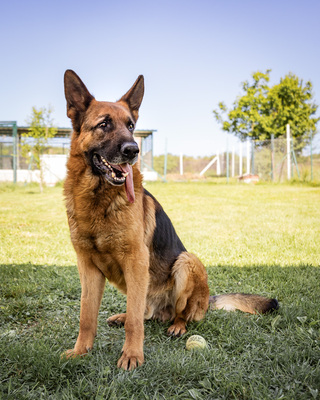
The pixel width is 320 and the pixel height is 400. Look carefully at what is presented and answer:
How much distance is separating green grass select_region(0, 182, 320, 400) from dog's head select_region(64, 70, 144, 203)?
130cm

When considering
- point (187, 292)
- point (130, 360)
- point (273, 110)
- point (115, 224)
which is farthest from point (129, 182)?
point (273, 110)

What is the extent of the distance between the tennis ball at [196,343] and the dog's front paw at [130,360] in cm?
46

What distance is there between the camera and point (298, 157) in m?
22.2

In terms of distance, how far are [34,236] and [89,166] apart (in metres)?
5.60

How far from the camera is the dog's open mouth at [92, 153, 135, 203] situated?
2705mm

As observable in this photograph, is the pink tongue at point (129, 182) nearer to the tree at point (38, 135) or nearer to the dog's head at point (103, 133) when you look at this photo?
the dog's head at point (103, 133)

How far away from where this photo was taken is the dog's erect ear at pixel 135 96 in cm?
317

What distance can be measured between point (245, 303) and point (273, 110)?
33.5 meters

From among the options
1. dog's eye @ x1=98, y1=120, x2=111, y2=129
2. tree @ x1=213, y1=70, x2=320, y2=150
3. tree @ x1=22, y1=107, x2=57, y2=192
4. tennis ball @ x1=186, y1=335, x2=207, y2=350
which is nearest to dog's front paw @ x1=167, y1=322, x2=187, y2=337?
tennis ball @ x1=186, y1=335, x2=207, y2=350

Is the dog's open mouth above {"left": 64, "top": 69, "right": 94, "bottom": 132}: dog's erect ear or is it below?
below

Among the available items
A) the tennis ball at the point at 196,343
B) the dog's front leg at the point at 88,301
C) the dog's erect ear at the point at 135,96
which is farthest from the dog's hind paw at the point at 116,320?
the dog's erect ear at the point at 135,96

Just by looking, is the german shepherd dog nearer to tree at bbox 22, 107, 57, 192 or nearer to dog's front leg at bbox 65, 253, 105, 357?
dog's front leg at bbox 65, 253, 105, 357

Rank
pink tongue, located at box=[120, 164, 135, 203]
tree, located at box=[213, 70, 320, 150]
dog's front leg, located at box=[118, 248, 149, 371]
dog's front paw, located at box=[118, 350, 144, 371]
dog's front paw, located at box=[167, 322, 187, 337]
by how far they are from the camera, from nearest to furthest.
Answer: dog's front paw, located at box=[118, 350, 144, 371] < dog's front leg, located at box=[118, 248, 149, 371] < pink tongue, located at box=[120, 164, 135, 203] < dog's front paw, located at box=[167, 322, 187, 337] < tree, located at box=[213, 70, 320, 150]

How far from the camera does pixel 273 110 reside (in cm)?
3375
